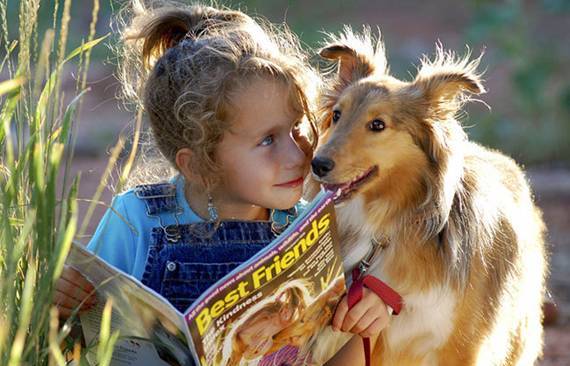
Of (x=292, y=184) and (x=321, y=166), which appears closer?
(x=292, y=184)

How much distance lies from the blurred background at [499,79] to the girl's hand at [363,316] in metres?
2.41

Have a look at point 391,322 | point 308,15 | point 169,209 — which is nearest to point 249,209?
point 169,209

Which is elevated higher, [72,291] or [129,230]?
[129,230]

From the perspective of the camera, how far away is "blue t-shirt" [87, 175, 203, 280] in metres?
2.87

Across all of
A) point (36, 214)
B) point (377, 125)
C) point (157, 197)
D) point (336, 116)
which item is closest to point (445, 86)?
point (377, 125)

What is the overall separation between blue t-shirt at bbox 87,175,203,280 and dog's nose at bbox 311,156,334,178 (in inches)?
14.8

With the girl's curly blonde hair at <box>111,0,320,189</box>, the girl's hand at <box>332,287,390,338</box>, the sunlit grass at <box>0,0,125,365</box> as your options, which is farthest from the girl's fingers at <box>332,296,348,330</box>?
the sunlit grass at <box>0,0,125,365</box>

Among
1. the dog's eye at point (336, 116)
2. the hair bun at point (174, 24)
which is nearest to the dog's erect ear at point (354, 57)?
the dog's eye at point (336, 116)

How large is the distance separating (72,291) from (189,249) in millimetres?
380

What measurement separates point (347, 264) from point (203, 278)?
66cm

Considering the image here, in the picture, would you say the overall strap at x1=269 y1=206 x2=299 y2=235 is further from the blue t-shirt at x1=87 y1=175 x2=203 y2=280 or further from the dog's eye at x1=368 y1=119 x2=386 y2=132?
the dog's eye at x1=368 y1=119 x2=386 y2=132

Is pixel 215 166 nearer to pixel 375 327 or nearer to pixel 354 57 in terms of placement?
pixel 375 327

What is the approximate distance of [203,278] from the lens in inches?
112

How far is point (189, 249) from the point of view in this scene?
9.35 feet
